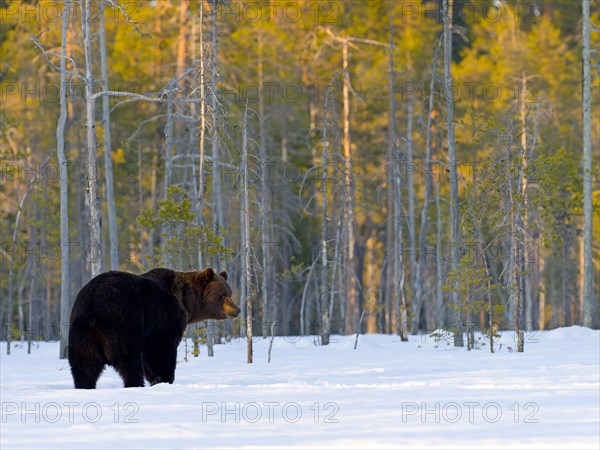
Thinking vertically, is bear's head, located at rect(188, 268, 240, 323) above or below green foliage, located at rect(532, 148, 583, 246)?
below

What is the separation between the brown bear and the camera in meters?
11.7

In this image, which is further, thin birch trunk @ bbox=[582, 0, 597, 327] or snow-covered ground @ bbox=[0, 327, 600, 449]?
thin birch trunk @ bbox=[582, 0, 597, 327]

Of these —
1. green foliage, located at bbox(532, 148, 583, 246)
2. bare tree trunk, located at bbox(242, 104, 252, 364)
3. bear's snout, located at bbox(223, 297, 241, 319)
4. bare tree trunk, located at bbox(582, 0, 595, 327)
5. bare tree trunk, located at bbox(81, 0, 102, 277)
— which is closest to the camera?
bear's snout, located at bbox(223, 297, 241, 319)

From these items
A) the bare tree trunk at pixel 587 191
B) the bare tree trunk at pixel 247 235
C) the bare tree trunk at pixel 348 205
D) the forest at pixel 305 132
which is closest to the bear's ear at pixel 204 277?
the bare tree trunk at pixel 247 235

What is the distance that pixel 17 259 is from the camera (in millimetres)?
30750

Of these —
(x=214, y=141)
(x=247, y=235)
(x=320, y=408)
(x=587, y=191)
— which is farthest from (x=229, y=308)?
(x=587, y=191)

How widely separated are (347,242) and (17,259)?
13196 millimetres

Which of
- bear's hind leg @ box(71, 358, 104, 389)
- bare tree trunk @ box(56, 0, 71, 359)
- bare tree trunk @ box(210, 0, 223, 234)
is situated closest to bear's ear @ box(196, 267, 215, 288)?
bear's hind leg @ box(71, 358, 104, 389)

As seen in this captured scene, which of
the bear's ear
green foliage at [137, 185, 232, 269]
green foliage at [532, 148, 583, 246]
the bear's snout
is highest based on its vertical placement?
green foliage at [532, 148, 583, 246]

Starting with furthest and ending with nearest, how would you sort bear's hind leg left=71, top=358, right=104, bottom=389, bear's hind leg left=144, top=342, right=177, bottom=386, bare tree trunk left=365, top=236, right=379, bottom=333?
bare tree trunk left=365, top=236, right=379, bottom=333, bear's hind leg left=144, top=342, right=177, bottom=386, bear's hind leg left=71, top=358, right=104, bottom=389

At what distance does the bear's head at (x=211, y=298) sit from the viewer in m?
13.9

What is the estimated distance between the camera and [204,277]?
13.9 meters

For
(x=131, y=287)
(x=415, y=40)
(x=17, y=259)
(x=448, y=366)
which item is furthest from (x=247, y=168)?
(x=415, y=40)

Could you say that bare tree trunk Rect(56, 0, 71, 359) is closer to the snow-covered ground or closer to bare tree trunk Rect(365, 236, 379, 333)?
the snow-covered ground
